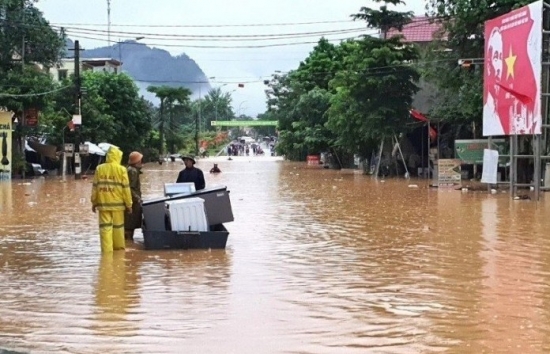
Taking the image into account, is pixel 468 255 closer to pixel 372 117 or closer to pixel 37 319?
pixel 37 319

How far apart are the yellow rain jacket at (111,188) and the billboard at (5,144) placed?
27.7 m

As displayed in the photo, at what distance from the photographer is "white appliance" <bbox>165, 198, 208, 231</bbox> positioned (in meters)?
12.1

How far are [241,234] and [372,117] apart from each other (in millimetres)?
23525

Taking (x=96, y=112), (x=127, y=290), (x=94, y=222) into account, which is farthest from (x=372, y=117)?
(x=127, y=290)

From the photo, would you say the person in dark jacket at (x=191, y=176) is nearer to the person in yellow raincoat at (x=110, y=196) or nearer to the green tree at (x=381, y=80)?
the person in yellow raincoat at (x=110, y=196)

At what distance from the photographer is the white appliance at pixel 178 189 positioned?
12789mm

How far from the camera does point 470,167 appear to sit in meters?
36.4

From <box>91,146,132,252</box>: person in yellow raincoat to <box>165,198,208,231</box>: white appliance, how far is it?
0.67 meters

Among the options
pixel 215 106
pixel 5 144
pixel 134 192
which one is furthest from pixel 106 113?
pixel 215 106

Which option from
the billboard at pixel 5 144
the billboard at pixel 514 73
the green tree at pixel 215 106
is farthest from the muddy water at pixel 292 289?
the green tree at pixel 215 106

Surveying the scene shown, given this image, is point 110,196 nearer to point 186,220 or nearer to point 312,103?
point 186,220

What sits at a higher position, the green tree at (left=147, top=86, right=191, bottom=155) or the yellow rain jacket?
the green tree at (left=147, top=86, right=191, bottom=155)

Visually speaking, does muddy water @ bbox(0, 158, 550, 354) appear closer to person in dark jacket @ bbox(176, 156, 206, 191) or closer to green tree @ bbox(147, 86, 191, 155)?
person in dark jacket @ bbox(176, 156, 206, 191)

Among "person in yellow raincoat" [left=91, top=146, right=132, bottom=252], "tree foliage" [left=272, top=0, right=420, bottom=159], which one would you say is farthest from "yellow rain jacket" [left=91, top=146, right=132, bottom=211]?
"tree foliage" [left=272, top=0, right=420, bottom=159]
